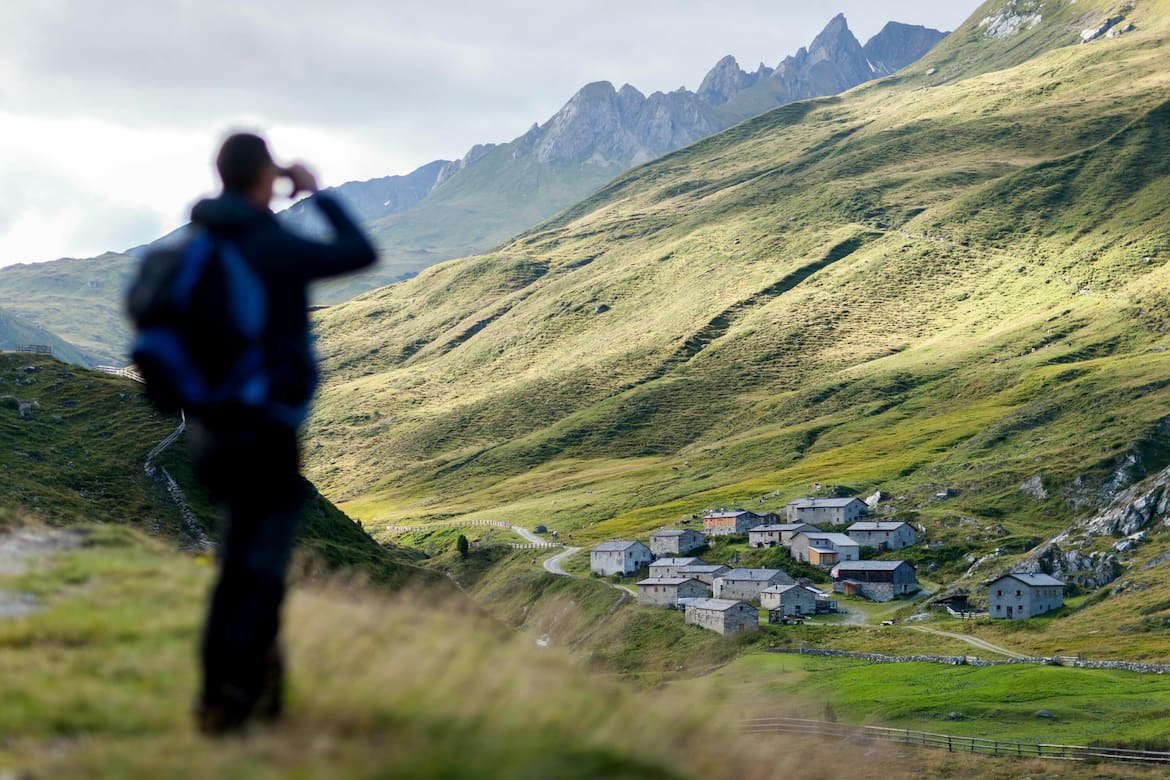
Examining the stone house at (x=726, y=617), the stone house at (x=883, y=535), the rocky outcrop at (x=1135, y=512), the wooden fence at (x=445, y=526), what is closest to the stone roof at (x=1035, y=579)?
the rocky outcrop at (x=1135, y=512)

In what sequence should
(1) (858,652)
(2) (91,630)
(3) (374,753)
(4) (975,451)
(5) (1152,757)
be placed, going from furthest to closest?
(4) (975,451) < (1) (858,652) < (5) (1152,757) < (2) (91,630) < (3) (374,753)

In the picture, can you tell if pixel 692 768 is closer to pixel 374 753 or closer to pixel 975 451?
pixel 374 753

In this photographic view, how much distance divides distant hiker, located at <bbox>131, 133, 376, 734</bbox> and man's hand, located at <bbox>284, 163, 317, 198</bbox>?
0.45m

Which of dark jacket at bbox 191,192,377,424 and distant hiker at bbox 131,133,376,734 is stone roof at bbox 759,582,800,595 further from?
dark jacket at bbox 191,192,377,424

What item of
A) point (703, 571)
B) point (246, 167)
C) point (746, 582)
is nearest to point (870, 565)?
point (746, 582)

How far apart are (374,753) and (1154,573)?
117 metres

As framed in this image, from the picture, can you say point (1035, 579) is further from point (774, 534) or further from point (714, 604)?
point (774, 534)

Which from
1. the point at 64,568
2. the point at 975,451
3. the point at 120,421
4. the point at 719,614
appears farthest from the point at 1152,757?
the point at 975,451

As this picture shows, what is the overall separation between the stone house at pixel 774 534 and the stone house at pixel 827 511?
16.3 ft

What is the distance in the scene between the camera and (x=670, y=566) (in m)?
130

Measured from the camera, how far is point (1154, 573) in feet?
353

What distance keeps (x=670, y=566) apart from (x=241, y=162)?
125 meters

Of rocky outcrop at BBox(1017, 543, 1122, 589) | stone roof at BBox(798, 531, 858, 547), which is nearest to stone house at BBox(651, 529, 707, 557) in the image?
stone roof at BBox(798, 531, 858, 547)


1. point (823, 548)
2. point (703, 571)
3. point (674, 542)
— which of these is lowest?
point (823, 548)
